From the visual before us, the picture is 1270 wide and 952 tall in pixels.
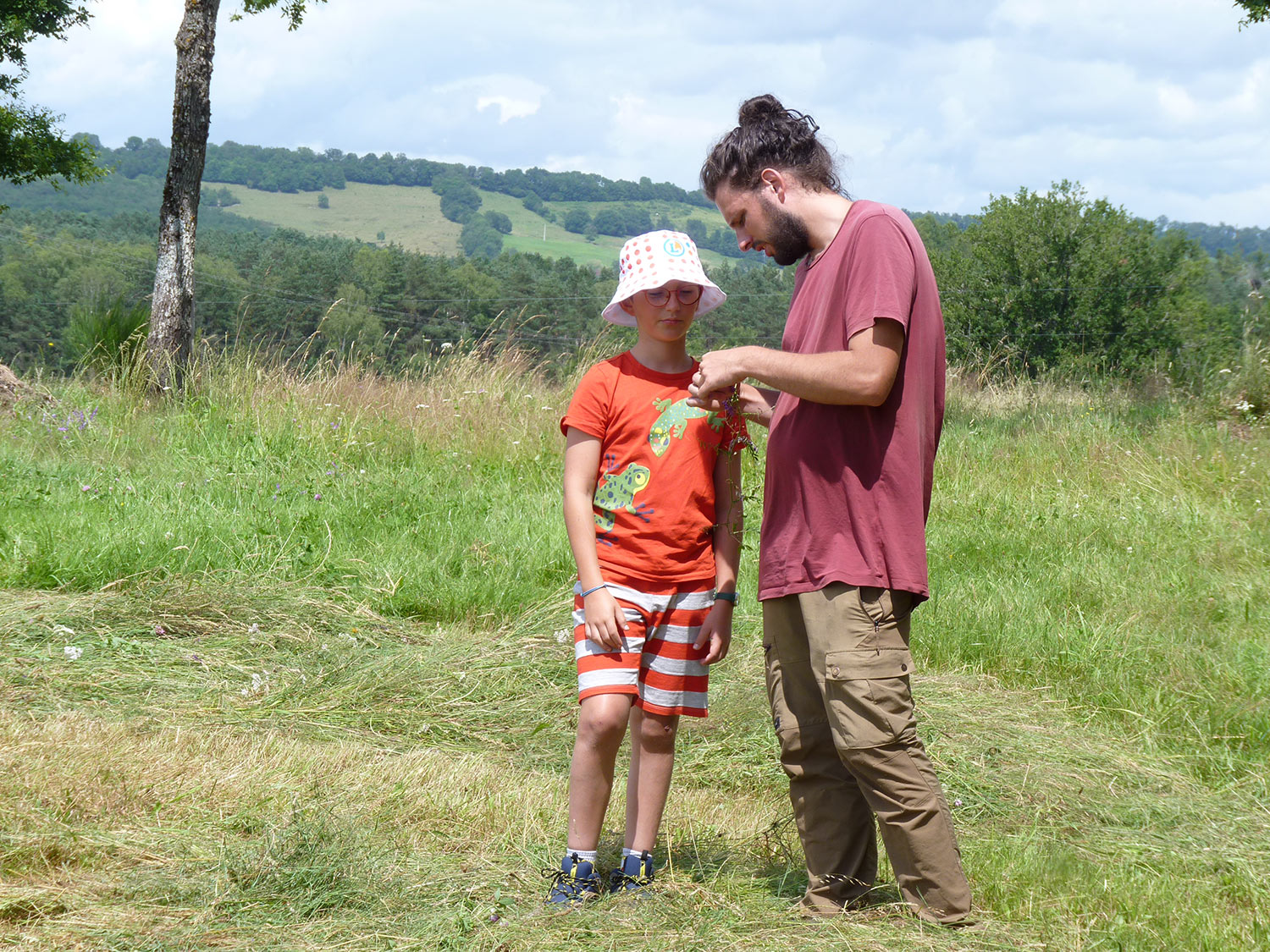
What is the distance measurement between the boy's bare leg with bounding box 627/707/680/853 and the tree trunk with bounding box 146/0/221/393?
327 inches

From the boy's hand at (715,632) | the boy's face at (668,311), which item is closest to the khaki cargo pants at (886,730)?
the boy's hand at (715,632)

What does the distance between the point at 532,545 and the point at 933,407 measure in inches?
153

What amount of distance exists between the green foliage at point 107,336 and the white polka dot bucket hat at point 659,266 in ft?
26.5

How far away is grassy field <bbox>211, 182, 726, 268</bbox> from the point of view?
311 ft

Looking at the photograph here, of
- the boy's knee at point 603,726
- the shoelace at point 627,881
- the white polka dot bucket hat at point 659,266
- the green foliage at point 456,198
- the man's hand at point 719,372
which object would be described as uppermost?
the green foliage at point 456,198

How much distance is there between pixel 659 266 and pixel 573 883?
147 centimetres

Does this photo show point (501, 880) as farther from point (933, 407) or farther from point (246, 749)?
point (933, 407)

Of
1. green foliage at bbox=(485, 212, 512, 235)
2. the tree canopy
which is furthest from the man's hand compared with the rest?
green foliage at bbox=(485, 212, 512, 235)

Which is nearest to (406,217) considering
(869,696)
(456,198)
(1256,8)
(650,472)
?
(456,198)

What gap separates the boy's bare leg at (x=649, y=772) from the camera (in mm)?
2613

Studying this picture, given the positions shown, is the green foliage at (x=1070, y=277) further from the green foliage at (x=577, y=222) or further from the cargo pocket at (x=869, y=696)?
the green foliage at (x=577, y=222)

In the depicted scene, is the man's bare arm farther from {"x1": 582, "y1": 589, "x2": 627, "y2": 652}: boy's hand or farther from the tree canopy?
the tree canopy

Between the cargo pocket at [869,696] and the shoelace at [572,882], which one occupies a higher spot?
the cargo pocket at [869,696]

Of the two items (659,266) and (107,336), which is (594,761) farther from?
(107,336)
